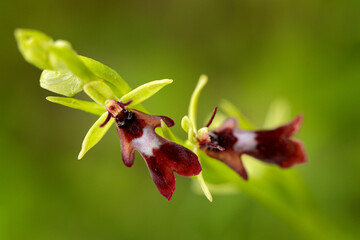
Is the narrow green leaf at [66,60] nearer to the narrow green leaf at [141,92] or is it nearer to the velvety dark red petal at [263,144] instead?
the narrow green leaf at [141,92]

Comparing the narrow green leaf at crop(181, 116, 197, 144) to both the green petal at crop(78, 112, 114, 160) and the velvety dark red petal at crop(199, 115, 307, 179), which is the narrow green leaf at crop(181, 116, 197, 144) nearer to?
the velvety dark red petal at crop(199, 115, 307, 179)

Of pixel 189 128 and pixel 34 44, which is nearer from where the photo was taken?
pixel 34 44

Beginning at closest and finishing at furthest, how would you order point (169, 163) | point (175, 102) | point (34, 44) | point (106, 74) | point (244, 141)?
1. point (34, 44)
2. point (169, 163)
3. point (106, 74)
4. point (244, 141)
5. point (175, 102)

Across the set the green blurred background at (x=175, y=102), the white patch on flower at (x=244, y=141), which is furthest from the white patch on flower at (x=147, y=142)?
the green blurred background at (x=175, y=102)

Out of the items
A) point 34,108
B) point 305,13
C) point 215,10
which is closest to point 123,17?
point 215,10

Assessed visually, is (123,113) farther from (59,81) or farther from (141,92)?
(59,81)

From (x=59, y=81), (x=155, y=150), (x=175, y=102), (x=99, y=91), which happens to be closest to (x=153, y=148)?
(x=155, y=150)
